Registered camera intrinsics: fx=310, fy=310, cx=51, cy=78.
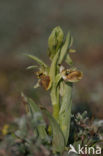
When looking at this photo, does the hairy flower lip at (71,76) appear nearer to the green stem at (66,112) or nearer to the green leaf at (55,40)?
the green stem at (66,112)

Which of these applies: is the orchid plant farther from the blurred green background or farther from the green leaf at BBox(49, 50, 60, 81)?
the blurred green background

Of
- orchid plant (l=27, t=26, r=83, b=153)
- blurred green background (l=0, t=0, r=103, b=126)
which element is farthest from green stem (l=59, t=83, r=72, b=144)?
blurred green background (l=0, t=0, r=103, b=126)

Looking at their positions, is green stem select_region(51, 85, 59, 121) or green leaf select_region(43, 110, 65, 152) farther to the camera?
green stem select_region(51, 85, 59, 121)

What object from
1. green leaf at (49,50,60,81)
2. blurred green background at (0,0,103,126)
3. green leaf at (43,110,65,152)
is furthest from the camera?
blurred green background at (0,0,103,126)

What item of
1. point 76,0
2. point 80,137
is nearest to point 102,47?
point 80,137

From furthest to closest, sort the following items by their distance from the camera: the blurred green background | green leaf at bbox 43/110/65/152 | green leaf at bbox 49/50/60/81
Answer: the blurred green background, green leaf at bbox 49/50/60/81, green leaf at bbox 43/110/65/152

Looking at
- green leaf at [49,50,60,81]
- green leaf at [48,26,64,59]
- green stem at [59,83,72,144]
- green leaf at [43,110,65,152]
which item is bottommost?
green leaf at [43,110,65,152]

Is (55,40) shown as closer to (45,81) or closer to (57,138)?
(45,81)

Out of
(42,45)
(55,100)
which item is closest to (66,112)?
(55,100)
